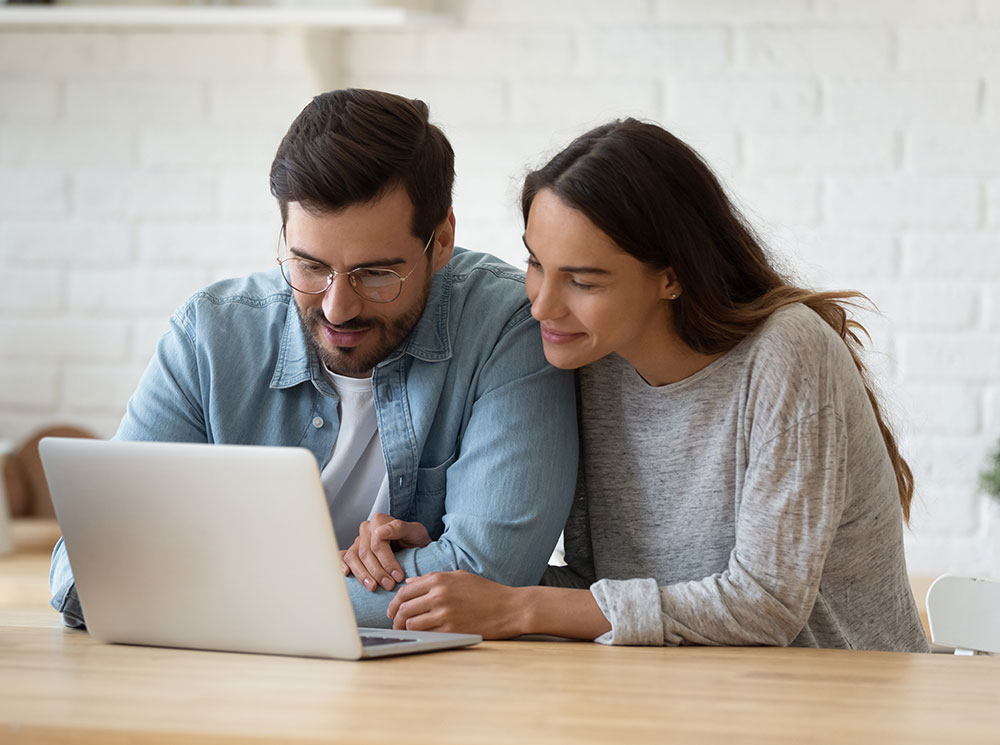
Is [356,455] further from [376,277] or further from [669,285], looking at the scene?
[669,285]

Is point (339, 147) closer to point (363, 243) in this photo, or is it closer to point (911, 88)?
point (363, 243)

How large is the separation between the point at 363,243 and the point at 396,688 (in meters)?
0.58

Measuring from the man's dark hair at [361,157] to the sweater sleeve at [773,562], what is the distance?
49 cm

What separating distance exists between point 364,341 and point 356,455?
0.14 metres

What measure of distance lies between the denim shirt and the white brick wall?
0.81 meters

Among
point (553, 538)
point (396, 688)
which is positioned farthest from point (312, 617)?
point (553, 538)

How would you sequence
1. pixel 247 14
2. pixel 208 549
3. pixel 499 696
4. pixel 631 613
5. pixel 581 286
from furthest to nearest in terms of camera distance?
pixel 247 14 → pixel 581 286 → pixel 631 613 → pixel 208 549 → pixel 499 696

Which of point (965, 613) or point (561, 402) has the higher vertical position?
point (561, 402)

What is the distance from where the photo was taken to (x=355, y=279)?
1.43m

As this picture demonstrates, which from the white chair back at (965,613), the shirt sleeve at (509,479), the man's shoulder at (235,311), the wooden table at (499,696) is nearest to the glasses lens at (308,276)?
the man's shoulder at (235,311)

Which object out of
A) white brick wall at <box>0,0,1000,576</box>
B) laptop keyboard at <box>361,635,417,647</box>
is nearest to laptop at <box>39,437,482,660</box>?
laptop keyboard at <box>361,635,417,647</box>

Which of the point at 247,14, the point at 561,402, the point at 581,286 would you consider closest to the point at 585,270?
the point at 581,286

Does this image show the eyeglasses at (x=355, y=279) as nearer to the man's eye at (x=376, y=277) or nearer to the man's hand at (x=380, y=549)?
the man's eye at (x=376, y=277)

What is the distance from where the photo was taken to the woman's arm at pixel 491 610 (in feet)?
4.13
